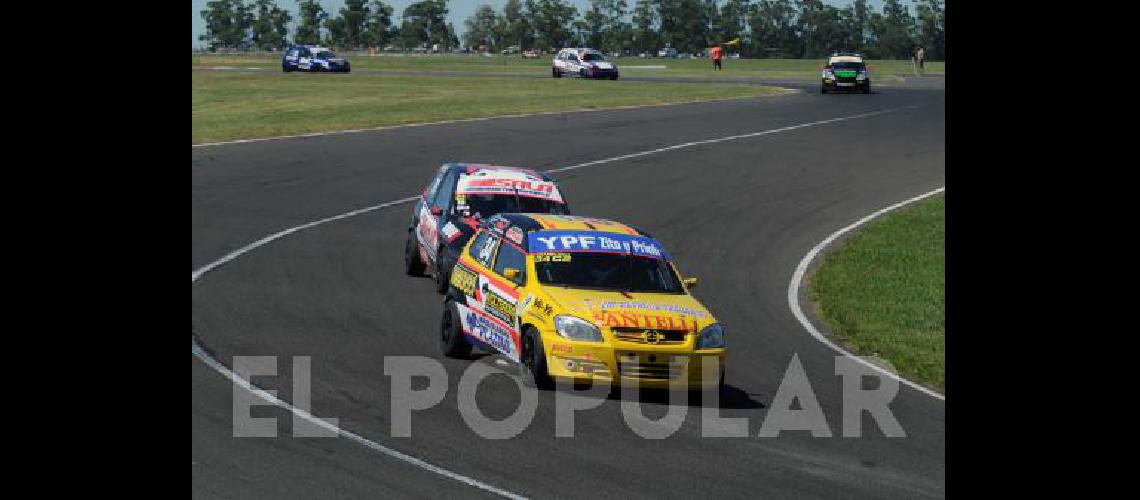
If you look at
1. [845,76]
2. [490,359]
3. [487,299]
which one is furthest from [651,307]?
[845,76]

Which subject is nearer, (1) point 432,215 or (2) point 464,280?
(2) point 464,280

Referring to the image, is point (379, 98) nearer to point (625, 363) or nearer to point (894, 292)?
point (894, 292)

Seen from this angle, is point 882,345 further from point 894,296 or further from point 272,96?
point 272,96

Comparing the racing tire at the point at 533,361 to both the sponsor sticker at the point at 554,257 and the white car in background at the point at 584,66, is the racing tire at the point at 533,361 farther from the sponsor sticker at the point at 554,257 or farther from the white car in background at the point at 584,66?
the white car in background at the point at 584,66

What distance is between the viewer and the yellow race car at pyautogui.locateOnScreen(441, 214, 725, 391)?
15234 millimetres

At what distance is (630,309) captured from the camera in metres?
15.7

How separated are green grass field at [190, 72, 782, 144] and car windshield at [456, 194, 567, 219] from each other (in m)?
21.6

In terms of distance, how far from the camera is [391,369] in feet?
53.6

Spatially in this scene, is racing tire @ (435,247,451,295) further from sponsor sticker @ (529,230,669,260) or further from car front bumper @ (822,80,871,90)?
car front bumper @ (822,80,871,90)

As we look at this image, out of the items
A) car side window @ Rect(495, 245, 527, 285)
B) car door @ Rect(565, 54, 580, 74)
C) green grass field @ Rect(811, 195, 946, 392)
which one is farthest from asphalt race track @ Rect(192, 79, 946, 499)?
car door @ Rect(565, 54, 580, 74)

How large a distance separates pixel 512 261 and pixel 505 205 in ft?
16.9
